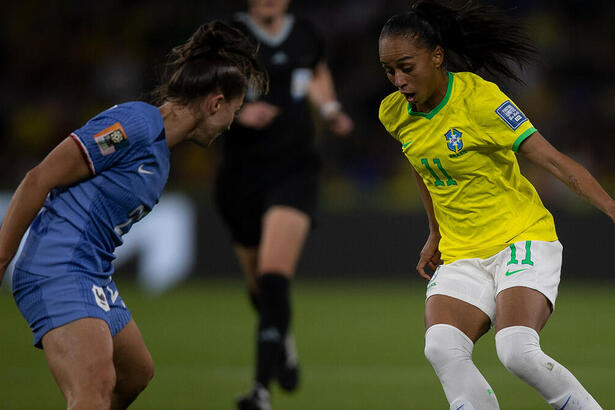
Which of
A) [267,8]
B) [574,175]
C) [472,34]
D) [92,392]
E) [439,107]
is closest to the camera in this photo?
[92,392]

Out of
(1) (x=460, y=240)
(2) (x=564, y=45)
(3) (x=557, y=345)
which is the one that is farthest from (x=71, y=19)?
(1) (x=460, y=240)

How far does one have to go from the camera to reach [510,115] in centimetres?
392

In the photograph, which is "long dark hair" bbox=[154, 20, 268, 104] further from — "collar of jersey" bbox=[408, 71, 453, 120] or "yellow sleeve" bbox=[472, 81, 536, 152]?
"yellow sleeve" bbox=[472, 81, 536, 152]

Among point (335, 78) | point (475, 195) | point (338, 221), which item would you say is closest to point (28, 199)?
point (475, 195)

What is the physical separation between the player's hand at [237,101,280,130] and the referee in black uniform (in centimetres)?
11

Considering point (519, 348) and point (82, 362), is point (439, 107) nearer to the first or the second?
point (519, 348)

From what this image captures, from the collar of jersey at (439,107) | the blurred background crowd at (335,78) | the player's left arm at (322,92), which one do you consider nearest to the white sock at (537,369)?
the collar of jersey at (439,107)

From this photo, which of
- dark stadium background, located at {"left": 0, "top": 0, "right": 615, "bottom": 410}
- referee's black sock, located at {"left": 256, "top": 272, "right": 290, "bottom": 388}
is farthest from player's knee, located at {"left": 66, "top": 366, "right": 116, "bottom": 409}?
referee's black sock, located at {"left": 256, "top": 272, "right": 290, "bottom": 388}

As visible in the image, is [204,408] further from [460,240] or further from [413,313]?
[413,313]

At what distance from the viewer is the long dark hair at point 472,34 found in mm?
4168

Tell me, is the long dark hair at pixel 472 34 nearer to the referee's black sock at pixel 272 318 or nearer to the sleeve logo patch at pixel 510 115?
the sleeve logo patch at pixel 510 115

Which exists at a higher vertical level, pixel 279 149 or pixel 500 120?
pixel 500 120

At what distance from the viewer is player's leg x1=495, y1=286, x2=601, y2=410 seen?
12.3ft

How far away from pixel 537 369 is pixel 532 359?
0.05m
